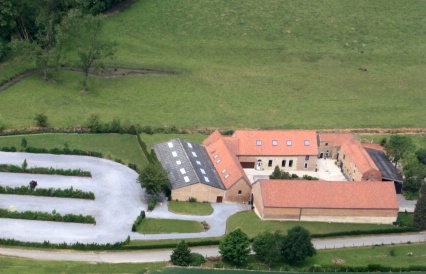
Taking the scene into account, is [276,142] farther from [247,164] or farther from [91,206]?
[91,206]

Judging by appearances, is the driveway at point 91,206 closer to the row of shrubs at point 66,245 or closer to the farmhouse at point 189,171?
the row of shrubs at point 66,245

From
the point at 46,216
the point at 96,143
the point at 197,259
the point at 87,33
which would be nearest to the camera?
the point at 197,259

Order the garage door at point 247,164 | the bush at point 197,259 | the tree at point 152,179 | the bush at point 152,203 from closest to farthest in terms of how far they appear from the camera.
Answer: the bush at point 197,259 < the bush at point 152,203 < the tree at point 152,179 < the garage door at point 247,164

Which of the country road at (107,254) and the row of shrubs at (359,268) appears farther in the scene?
the row of shrubs at (359,268)

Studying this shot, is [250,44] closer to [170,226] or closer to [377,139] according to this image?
[377,139]

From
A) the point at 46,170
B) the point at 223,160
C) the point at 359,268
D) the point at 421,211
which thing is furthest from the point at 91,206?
the point at 421,211

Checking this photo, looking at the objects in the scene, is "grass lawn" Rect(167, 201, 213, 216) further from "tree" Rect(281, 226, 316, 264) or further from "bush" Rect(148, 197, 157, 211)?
"tree" Rect(281, 226, 316, 264)

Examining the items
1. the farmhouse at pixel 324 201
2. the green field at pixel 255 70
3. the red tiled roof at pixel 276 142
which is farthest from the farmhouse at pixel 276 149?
the green field at pixel 255 70
